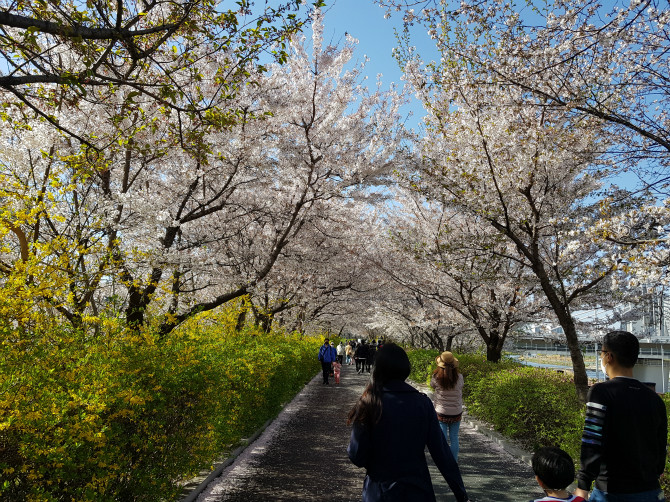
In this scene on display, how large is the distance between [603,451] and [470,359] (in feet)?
38.7

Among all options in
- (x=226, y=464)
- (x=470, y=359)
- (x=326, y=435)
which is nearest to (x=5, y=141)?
(x=226, y=464)

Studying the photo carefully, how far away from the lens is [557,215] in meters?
8.85

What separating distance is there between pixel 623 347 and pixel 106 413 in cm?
326

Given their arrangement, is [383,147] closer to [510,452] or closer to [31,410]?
[510,452]

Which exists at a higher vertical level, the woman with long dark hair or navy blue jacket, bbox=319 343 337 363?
the woman with long dark hair

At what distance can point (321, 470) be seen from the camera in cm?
601

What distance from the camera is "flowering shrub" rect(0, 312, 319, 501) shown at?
2221mm

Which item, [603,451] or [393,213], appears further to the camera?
[393,213]

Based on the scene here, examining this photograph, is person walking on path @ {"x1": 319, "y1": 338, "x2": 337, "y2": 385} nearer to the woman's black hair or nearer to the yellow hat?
the yellow hat

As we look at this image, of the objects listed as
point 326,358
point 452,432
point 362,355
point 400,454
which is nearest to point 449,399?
point 452,432

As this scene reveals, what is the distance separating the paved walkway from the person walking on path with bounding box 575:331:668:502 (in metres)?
3.15

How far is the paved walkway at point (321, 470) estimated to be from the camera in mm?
5016

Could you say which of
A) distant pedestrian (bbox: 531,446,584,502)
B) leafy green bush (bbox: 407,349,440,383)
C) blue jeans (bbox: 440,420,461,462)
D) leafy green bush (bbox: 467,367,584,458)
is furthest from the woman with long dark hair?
leafy green bush (bbox: 407,349,440,383)

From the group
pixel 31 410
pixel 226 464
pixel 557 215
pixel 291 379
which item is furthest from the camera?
pixel 291 379
